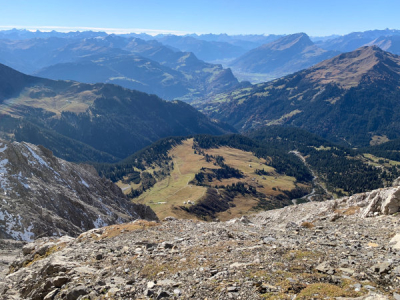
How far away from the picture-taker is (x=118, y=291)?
23.0 m

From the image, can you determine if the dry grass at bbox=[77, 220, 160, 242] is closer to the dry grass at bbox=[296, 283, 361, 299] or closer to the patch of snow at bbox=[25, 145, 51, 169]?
Answer: the dry grass at bbox=[296, 283, 361, 299]

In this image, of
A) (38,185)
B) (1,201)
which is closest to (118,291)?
(1,201)

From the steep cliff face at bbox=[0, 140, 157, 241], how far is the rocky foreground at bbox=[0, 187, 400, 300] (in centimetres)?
2516

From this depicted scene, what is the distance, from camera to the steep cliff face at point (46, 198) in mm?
63438

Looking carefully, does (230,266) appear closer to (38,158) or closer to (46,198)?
(46,198)

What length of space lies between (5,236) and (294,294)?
6110 cm

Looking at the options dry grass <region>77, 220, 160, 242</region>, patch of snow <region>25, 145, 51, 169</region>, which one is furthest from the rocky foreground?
patch of snow <region>25, 145, 51, 169</region>

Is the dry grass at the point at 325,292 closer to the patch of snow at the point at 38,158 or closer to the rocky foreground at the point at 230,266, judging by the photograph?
the rocky foreground at the point at 230,266

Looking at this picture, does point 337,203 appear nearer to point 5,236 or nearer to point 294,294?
point 294,294

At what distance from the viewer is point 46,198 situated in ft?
257

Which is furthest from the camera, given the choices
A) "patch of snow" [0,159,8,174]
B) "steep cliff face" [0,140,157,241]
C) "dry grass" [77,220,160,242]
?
"patch of snow" [0,159,8,174]

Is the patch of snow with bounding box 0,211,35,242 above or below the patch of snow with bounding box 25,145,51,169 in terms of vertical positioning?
below

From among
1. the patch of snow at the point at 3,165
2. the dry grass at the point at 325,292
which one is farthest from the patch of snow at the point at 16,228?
the dry grass at the point at 325,292

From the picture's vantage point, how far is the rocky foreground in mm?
20719
